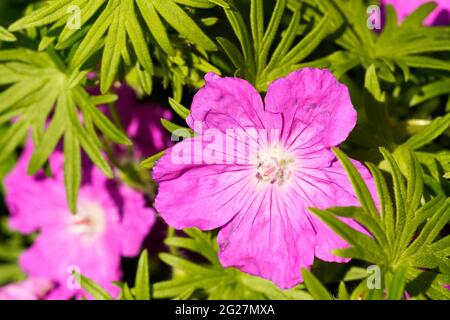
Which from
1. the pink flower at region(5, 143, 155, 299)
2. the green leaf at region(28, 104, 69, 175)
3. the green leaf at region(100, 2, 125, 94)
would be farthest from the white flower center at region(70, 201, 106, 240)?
the green leaf at region(100, 2, 125, 94)

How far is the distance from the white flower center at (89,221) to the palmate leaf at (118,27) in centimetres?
65

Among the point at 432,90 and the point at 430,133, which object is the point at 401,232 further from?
the point at 432,90

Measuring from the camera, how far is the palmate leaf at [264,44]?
3.62ft

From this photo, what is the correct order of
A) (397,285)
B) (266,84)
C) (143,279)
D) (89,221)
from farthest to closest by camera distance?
(89,221) < (143,279) < (266,84) < (397,285)

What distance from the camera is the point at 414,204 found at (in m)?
1.03

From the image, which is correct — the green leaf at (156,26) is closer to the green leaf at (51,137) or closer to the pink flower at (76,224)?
the green leaf at (51,137)

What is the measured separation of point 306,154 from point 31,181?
0.91 metres

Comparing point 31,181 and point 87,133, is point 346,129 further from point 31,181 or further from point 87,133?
point 31,181

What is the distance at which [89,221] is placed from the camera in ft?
5.88

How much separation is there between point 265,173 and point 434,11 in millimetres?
732

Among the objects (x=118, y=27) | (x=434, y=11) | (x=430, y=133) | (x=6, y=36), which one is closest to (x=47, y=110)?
(x=6, y=36)
